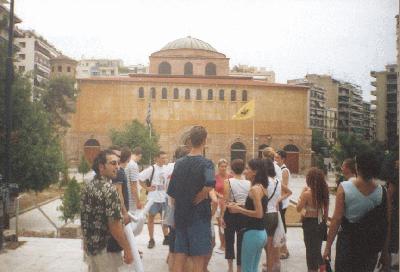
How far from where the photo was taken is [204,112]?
20047 millimetres

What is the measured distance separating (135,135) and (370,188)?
12.4 meters

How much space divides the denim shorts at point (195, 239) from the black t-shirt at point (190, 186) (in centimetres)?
4

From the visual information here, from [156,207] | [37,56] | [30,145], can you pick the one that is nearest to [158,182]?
[156,207]

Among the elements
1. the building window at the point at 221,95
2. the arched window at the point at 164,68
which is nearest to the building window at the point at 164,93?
the building window at the point at 221,95

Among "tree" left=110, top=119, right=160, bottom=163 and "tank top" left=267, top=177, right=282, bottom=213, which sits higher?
"tree" left=110, top=119, right=160, bottom=163

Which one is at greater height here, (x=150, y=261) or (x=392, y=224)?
(x=392, y=224)

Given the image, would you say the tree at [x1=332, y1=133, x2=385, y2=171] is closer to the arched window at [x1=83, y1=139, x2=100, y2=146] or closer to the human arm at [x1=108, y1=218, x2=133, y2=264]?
the human arm at [x1=108, y1=218, x2=133, y2=264]

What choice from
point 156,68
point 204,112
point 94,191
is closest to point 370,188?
point 94,191

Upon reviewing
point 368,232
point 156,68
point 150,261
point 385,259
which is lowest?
Result: point 150,261

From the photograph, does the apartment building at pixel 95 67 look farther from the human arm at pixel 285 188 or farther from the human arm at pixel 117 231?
the human arm at pixel 117 231

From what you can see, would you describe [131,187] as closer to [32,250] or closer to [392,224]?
[32,250]

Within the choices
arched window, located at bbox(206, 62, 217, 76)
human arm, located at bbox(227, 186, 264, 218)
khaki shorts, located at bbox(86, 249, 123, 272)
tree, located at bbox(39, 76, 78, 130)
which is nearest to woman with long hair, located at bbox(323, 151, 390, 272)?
human arm, located at bbox(227, 186, 264, 218)

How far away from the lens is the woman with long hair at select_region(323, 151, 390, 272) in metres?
3.33

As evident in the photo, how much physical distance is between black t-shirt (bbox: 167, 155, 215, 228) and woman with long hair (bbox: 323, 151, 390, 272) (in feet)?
3.27
